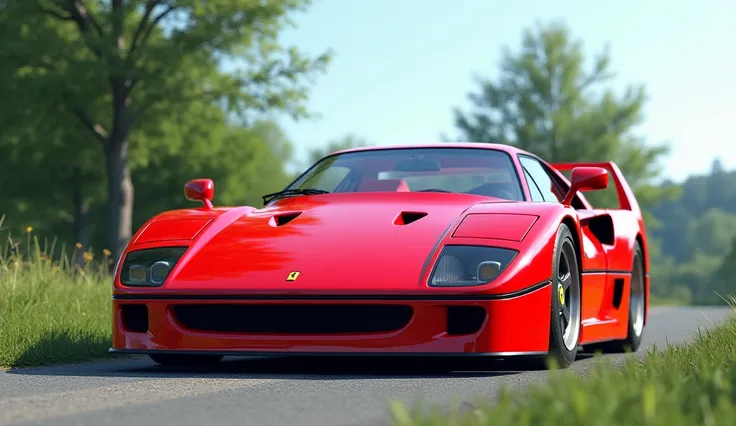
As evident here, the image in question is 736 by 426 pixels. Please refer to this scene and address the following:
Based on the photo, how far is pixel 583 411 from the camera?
2.89 metres

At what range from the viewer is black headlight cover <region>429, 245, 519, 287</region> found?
17.5 ft

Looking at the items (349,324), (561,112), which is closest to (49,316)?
(349,324)

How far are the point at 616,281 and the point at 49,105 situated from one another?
19330 millimetres

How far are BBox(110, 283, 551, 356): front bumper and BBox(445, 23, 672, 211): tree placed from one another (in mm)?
34103

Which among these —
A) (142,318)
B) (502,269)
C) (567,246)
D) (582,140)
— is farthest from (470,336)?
(582,140)

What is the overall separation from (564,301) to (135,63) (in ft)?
66.7

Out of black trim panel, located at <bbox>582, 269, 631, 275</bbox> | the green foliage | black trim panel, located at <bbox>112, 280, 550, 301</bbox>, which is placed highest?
black trim panel, located at <bbox>112, 280, 550, 301</bbox>

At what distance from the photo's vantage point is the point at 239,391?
4.66m

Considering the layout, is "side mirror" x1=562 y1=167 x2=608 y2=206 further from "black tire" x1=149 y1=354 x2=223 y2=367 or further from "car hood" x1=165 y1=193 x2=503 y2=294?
"black tire" x1=149 y1=354 x2=223 y2=367

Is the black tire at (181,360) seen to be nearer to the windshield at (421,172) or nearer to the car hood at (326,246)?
the car hood at (326,246)

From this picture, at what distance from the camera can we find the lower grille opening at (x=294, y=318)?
17.7ft

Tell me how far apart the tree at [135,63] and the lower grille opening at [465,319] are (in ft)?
62.9

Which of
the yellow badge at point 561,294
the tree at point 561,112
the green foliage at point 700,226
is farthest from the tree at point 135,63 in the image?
the green foliage at point 700,226

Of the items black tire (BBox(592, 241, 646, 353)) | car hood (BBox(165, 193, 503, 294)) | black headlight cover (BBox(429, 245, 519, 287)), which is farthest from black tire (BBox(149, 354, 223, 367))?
black tire (BBox(592, 241, 646, 353))
